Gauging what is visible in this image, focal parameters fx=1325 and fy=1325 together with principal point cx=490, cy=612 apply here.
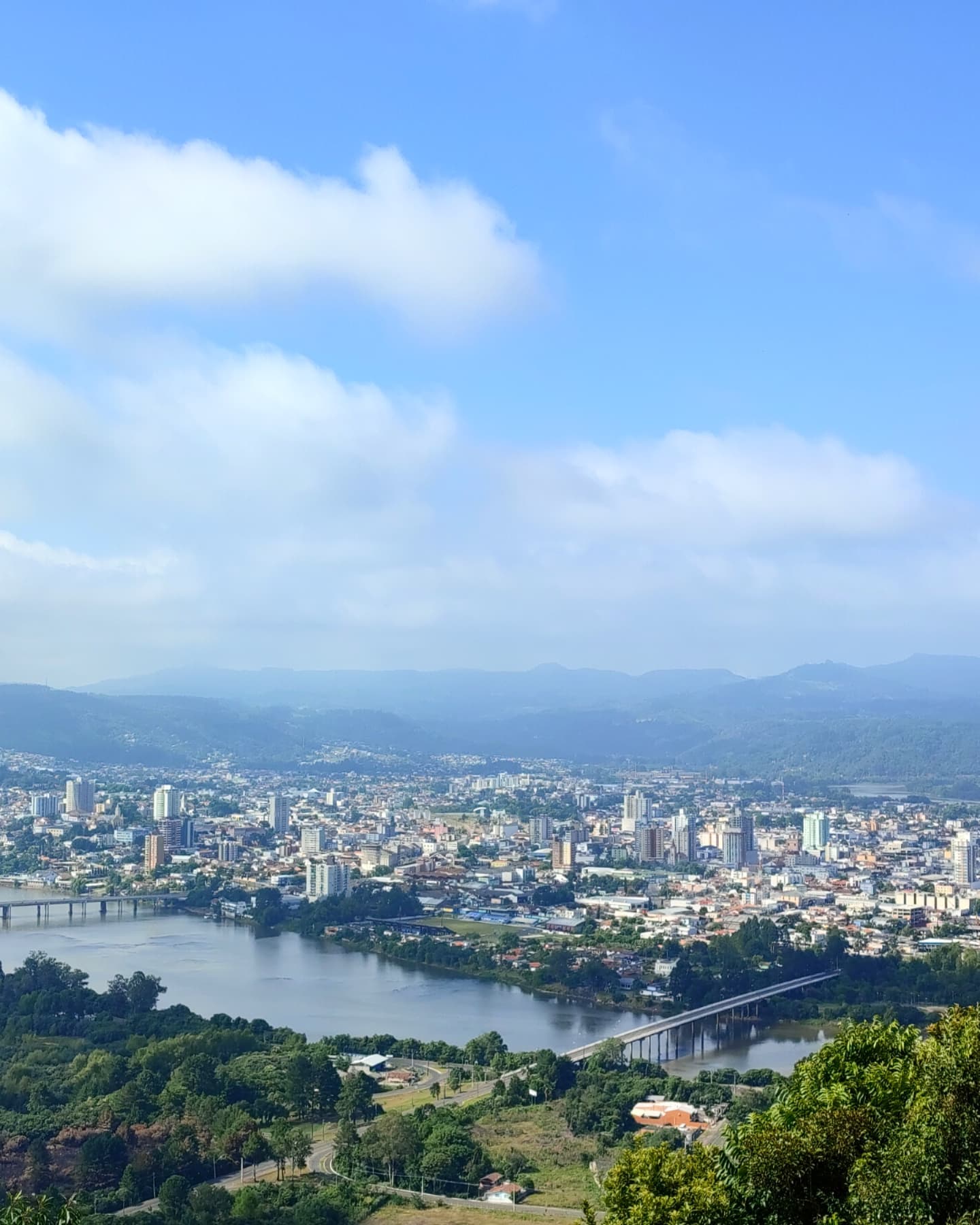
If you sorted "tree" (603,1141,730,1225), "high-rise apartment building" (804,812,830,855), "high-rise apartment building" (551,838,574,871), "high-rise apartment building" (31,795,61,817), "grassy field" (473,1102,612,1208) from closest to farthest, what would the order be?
"tree" (603,1141,730,1225)
"grassy field" (473,1102,612,1208)
"high-rise apartment building" (551,838,574,871)
"high-rise apartment building" (804,812,830,855)
"high-rise apartment building" (31,795,61,817)

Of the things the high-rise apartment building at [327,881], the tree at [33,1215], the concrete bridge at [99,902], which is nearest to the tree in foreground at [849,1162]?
Result: the tree at [33,1215]

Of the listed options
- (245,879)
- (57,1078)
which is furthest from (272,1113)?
(245,879)

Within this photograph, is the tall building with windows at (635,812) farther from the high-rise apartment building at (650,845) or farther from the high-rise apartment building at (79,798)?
the high-rise apartment building at (79,798)

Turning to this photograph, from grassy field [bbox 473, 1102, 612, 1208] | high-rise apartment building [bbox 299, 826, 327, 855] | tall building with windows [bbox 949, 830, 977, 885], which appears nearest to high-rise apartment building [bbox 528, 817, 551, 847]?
high-rise apartment building [bbox 299, 826, 327, 855]

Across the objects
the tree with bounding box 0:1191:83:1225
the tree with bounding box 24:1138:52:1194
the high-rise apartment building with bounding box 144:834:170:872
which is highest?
the tree with bounding box 0:1191:83:1225

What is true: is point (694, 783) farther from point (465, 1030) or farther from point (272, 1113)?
point (272, 1113)

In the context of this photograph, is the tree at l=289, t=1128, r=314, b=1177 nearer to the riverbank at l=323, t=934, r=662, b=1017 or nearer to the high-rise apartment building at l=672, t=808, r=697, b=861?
the riverbank at l=323, t=934, r=662, b=1017
